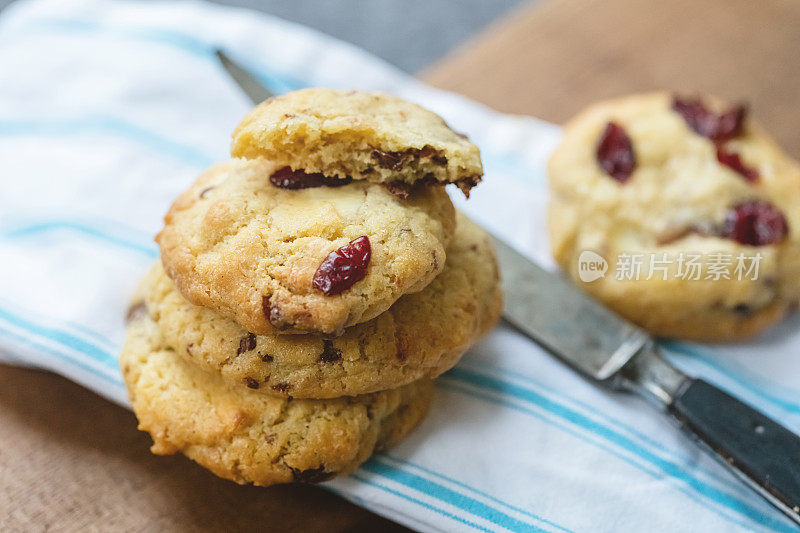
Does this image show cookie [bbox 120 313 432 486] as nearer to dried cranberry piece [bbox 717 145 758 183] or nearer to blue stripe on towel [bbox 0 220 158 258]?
blue stripe on towel [bbox 0 220 158 258]

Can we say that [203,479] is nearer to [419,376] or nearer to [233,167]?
[419,376]

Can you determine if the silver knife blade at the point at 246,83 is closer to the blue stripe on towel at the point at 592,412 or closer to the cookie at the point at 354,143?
the cookie at the point at 354,143

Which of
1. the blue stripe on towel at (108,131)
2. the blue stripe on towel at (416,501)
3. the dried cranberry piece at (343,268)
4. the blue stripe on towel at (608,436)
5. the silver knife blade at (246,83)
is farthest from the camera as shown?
the blue stripe on towel at (108,131)

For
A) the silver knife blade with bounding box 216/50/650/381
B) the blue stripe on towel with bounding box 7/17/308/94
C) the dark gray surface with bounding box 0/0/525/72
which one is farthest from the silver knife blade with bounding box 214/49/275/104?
the dark gray surface with bounding box 0/0/525/72

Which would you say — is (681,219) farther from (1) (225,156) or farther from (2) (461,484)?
(1) (225,156)

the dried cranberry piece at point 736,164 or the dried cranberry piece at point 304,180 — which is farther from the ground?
the dried cranberry piece at point 736,164

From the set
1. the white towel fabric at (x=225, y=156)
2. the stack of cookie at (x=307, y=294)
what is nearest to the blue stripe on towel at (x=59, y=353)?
the white towel fabric at (x=225, y=156)
